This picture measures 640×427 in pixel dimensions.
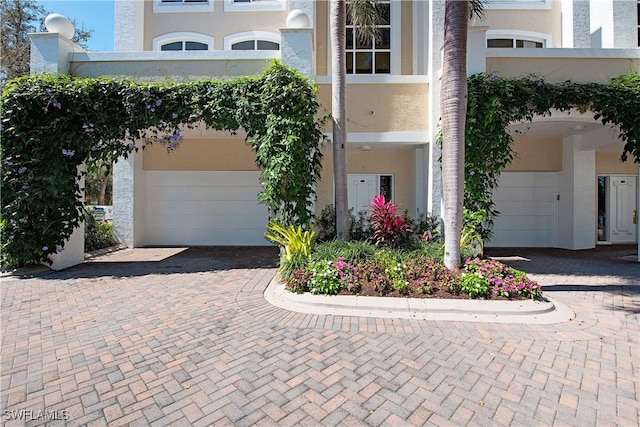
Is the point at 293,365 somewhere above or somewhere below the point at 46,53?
below

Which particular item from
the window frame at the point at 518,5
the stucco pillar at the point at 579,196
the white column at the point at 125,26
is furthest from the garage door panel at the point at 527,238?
the white column at the point at 125,26

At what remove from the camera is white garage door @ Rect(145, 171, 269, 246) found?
36.6 feet

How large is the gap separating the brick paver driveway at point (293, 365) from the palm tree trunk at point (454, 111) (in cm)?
181

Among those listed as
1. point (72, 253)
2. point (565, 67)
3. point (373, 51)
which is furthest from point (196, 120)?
point (565, 67)

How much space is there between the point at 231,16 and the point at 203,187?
245 inches

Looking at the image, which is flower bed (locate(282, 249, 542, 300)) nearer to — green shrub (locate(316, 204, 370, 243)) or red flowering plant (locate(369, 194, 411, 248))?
A: red flowering plant (locate(369, 194, 411, 248))

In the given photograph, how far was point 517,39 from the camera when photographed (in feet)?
38.3

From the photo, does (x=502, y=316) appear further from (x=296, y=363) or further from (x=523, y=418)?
(x=296, y=363)

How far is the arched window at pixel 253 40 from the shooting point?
11555mm

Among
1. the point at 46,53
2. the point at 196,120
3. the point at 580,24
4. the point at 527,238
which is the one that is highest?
the point at 580,24

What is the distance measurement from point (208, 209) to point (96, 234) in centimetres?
335

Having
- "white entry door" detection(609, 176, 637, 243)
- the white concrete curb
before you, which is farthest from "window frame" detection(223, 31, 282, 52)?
"white entry door" detection(609, 176, 637, 243)

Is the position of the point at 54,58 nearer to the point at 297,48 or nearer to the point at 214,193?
the point at 214,193

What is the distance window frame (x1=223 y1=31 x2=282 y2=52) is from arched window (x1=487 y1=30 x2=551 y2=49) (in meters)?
7.68
